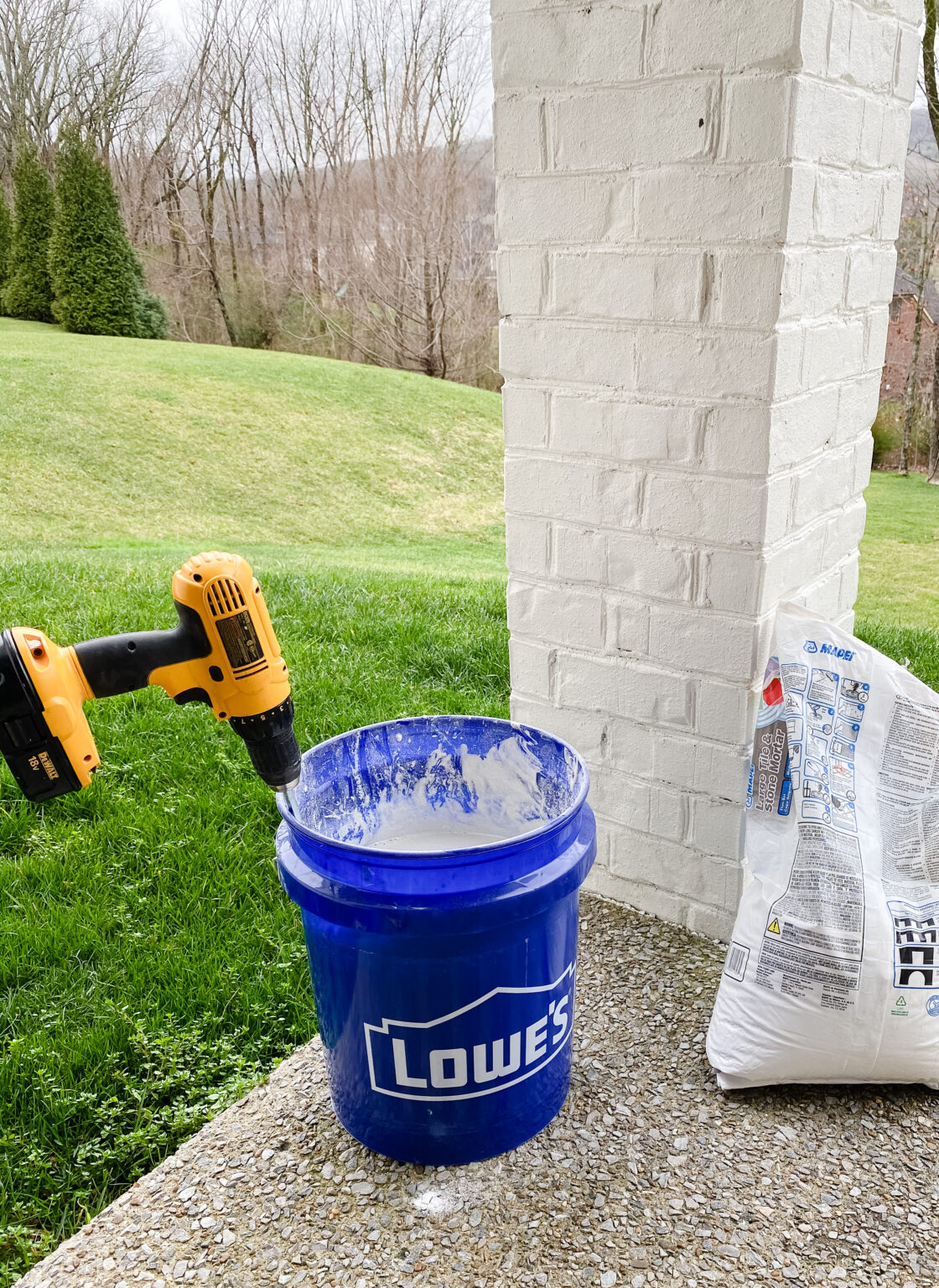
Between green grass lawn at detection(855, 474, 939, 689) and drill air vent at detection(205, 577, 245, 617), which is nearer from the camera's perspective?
drill air vent at detection(205, 577, 245, 617)

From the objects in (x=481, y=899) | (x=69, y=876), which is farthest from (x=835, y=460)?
(x=69, y=876)

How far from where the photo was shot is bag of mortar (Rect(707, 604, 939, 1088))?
60.2 inches

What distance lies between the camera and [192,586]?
128 cm

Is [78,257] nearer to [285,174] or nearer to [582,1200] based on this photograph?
[285,174]

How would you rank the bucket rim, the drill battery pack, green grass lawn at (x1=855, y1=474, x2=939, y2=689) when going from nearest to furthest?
the drill battery pack → the bucket rim → green grass lawn at (x1=855, y1=474, x2=939, y2=689)

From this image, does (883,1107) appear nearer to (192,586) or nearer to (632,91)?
(192,586)

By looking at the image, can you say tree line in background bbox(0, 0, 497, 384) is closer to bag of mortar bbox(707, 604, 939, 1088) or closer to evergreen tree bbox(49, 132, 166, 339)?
evergreen tree bbox(49, 132, 166, 339)

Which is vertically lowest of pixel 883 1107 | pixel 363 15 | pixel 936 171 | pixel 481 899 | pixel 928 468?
pixel 928 468

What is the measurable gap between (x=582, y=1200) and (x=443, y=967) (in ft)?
1.39

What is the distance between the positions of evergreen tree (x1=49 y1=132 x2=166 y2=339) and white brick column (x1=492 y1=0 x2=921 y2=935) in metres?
17.4

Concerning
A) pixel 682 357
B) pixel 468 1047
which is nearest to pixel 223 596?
pixel 468 1047

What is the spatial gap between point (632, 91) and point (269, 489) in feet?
34.3

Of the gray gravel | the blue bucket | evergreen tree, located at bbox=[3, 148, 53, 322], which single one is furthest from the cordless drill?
evergreen tree, located at bbox=[3, 148, 53, 322]

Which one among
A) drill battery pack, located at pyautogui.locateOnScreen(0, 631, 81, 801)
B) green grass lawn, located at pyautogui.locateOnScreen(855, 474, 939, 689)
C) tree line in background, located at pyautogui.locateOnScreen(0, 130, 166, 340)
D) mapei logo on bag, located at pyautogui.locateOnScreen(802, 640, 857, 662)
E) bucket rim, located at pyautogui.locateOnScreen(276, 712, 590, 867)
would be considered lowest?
green grass lawn, located at pyautogui.locateOnScreen(855, 474, 939, 689)
